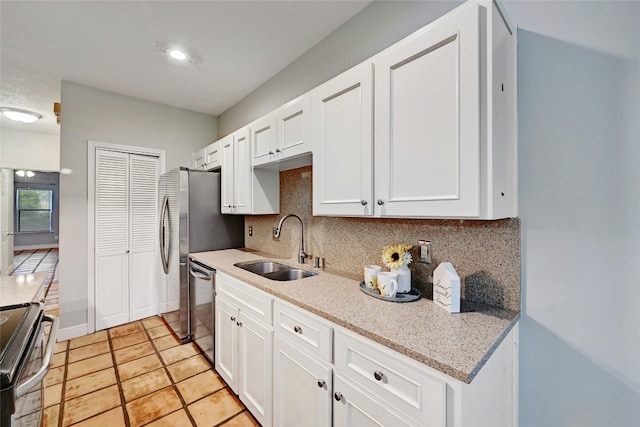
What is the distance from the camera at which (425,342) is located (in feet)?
2.94

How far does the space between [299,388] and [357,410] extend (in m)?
0.38

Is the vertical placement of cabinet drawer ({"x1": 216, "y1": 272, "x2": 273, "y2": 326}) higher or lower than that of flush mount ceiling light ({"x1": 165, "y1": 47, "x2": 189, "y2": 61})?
lower

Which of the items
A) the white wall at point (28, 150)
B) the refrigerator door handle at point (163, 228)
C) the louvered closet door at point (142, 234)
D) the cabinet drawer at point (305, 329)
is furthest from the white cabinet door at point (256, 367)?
the white wall at point (28, 150)

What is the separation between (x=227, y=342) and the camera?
77.4 inches

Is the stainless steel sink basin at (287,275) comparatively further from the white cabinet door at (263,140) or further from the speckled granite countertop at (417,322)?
the white cabinet door at (263,140)

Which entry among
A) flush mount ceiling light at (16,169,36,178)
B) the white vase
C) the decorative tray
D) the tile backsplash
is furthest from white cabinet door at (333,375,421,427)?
flush mount ceiling light at (16,169,36,178)

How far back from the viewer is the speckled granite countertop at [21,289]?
1.30m

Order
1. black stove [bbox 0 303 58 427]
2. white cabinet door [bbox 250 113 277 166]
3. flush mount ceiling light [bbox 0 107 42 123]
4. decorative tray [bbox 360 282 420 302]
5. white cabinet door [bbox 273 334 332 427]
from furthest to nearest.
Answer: flush mount ceiling light [bbox 0 107 42 123], white cabinet door [bbox 250 113 277 166], decorative tray [bbox 360 282 420 302], white cabinet door [bbox 273 334 332 427], black stove [bbox 0 303 58 427]

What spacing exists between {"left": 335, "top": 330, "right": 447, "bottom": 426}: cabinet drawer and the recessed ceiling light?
2.57m

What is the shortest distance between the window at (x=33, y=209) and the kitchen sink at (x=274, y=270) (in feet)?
33.7

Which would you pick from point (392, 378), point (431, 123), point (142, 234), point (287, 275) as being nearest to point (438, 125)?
point (431, 123)

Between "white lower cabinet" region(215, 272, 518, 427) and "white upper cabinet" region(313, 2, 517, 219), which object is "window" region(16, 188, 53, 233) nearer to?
"white lower cabinet" region(215, 272, 518, 427)

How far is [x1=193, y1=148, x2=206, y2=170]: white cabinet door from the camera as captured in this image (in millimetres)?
3281

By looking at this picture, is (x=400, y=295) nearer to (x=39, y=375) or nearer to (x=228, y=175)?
(x=39, y=375)
